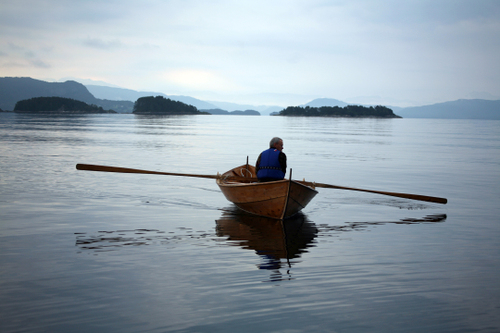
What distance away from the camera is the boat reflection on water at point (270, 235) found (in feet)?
30.4

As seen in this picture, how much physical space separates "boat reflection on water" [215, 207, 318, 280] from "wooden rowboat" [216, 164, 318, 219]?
0.30 metres

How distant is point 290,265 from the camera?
8.68m

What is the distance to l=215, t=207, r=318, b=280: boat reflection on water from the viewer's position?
926cm

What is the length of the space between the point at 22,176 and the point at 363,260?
17.1 metres

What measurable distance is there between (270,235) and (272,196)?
1.54 meters

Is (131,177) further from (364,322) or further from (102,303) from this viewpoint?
(364,322)

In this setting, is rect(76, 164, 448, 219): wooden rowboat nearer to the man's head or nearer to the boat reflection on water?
the boat reflection on water

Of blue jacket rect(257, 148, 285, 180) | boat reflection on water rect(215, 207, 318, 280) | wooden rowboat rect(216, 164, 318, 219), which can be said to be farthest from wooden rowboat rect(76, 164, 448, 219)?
blue jacket rect(257, 148, 285, 180)

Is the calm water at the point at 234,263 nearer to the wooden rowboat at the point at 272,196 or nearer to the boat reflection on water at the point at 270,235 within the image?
the boat reflection on water at the point at 270,235

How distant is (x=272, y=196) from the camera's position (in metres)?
12.4

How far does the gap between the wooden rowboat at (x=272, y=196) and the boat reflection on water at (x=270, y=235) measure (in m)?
0.30

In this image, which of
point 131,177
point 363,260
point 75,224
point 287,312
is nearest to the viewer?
point 287,312

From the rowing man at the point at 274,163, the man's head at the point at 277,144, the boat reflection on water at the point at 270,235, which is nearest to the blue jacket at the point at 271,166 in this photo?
the rowing man at the point at 274,163

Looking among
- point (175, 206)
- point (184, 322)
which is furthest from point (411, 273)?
point (175, 206)
